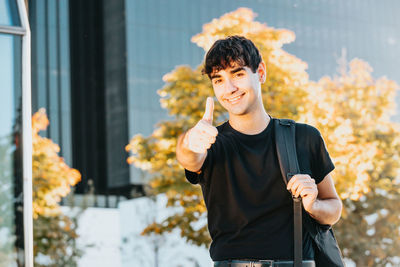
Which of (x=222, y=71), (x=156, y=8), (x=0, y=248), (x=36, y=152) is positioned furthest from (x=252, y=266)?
(x=156, y=8)

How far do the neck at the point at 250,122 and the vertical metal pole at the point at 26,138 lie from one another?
14.9 ft

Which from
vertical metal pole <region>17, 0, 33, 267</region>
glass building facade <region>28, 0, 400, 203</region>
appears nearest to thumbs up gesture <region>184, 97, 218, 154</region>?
vertical metal pole <region>17, 0, 33, 267</region>

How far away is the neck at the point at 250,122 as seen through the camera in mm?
2686

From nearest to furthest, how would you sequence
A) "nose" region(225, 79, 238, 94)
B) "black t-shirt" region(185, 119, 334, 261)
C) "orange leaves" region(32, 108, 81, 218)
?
"black t-shirt" region(185, 119, 334, 261), "nose" region(225, 79, 238, 94), "orange leaves" region(32, 108, 81, 218)

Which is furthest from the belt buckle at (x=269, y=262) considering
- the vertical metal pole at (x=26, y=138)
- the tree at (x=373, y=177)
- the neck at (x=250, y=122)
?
the tree at (x=373, y=177)

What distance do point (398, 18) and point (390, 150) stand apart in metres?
20.6

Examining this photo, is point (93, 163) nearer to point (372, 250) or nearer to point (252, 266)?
point (372, 250)

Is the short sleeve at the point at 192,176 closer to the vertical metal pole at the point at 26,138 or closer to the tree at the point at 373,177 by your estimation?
the vertical metal pole at the point at 26,138

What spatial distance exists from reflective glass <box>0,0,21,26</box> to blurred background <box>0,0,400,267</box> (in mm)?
11

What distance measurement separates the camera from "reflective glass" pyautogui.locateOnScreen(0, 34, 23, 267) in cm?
687

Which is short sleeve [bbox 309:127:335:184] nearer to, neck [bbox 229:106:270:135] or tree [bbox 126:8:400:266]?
neck [bbox 229:106:270:135]

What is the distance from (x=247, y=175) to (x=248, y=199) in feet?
0.27

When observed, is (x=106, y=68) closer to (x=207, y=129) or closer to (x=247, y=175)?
Answer: (x=247, y=175)

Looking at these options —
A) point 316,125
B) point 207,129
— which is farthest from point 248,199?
point 316,125
